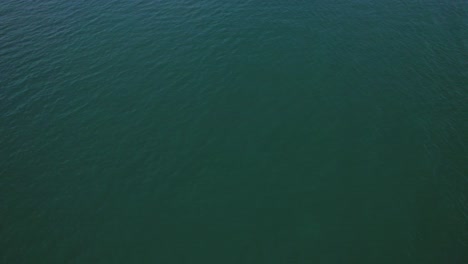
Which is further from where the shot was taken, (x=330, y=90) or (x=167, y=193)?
(x=330, y=90)

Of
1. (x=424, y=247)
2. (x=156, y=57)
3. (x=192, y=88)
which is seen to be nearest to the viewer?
(x=424, y=247)

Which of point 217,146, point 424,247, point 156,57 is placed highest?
point 156,57

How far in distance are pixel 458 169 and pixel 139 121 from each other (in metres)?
57.3

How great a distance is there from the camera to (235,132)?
222ft

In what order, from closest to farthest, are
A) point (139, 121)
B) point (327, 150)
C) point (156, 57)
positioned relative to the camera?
1. point (327, 150)
2. point (139, 121)
3. point (156, 57)

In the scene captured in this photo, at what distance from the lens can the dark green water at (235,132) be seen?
5286 centimetres

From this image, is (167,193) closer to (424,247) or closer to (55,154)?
(55,154)

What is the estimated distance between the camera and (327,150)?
211 ft

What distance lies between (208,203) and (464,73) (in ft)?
204

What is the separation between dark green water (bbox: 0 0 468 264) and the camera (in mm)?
52856

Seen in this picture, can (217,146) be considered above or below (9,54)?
below

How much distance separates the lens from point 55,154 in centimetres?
6519

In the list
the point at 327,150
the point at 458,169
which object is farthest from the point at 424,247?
the point at 327,150

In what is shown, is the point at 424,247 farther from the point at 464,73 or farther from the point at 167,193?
the point at 464,73
